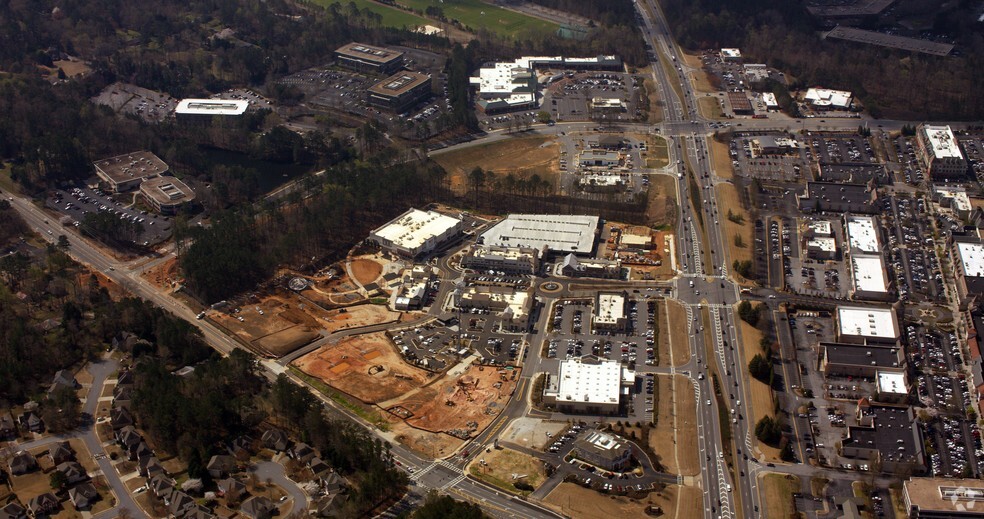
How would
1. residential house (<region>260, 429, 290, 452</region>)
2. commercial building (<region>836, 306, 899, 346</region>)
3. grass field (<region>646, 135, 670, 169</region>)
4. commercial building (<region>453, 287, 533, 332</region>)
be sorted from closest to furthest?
residential house (<region>260, 429, 290, 452</region>), commercial building (<region>836, 306, 899, 346</region>), commercial building (<region>453, 287, 533, 332</region>), grass field (<region>646, 135, 670, 169</region>)

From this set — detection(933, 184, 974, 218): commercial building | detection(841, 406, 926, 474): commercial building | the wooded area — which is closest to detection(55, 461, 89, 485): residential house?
detection(841, 406, 926, 474): commercial building

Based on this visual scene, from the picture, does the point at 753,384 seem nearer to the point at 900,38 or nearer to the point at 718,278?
the point at 718,278

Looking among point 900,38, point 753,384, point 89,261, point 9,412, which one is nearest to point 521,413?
point 753,384

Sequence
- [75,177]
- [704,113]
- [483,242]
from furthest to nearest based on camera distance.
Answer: [704,113] < [75,177] < [483,242]

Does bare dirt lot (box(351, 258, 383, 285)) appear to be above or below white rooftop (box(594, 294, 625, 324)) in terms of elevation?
above

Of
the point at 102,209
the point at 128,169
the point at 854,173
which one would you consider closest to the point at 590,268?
the point at 854,173

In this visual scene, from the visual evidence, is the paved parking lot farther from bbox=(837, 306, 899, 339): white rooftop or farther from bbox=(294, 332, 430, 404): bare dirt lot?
bbox=(837, 306, 899, 339): white rooftop

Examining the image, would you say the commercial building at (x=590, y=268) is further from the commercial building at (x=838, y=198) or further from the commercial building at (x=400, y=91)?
the commercial building at (x=400, y=91)
